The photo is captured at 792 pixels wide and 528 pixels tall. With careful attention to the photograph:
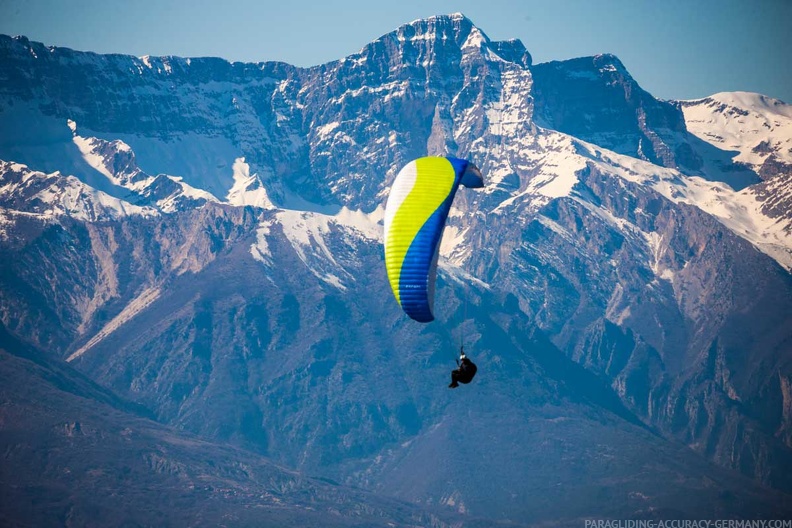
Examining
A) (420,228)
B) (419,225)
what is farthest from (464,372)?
(419,225)

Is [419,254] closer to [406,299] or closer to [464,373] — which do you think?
[406,299]

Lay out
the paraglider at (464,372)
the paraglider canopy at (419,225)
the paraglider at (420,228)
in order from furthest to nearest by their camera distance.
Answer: the paraglider canopy at (419,225)
the paraglider at (420,228)
the paraglider at (464,372)

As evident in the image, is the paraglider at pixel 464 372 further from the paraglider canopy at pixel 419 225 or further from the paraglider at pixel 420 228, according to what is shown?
the paraglider canopy at pixel 419 225

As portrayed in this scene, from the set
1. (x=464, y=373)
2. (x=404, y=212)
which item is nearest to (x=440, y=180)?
(x=404, y=212)

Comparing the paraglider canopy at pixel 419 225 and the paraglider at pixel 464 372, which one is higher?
the paraglider canopy at pixel 419 225

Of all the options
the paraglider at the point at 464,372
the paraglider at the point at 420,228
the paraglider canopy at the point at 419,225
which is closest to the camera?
the paraglider at the point at 464,372

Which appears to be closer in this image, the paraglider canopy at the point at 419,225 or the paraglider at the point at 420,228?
the paraglider at the point at 420,228

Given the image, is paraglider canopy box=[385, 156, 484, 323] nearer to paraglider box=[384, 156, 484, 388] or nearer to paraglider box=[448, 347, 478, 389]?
paraglider box=[384, 156, 484, 388]

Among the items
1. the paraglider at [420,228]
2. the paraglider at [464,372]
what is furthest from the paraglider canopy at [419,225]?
the paraglider at [464,372]
